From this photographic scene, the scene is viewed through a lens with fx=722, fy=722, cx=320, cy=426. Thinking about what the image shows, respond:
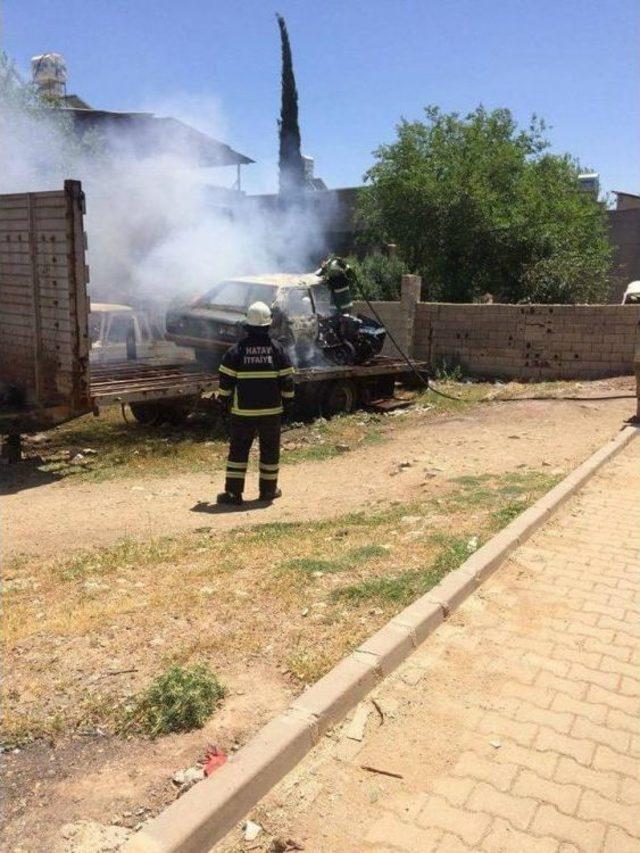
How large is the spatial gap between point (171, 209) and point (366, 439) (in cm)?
744

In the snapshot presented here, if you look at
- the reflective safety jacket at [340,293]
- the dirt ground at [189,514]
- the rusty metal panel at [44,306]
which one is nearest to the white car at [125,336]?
the reflective safety jacket at [340,293]

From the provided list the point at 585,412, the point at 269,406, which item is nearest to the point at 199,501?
the point at 269,406

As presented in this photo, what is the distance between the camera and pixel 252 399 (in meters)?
6.66

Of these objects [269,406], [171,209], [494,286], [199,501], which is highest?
[171,209]

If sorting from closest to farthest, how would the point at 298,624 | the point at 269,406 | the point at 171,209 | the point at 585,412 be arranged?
the point at 298,624 < the point at 269,406 < the point at 585,412 < the point at 171,209

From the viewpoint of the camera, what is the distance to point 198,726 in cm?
274

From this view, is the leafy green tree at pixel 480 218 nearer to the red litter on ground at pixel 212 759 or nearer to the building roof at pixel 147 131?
the building roof at pixel 147 131

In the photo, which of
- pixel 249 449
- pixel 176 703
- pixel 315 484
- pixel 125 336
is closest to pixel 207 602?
pixel 176 703

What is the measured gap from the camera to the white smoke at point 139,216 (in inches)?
508

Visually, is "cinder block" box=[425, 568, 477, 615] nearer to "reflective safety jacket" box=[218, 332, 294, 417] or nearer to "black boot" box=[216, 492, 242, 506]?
"black boot" box=[216, 492, 242, 506]

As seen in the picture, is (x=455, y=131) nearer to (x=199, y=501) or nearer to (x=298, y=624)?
(x=199, y=501)

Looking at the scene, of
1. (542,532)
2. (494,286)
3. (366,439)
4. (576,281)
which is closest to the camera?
(542,532)

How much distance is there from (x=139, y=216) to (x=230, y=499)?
9.67 m

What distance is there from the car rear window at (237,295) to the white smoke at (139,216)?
3.53 ft
